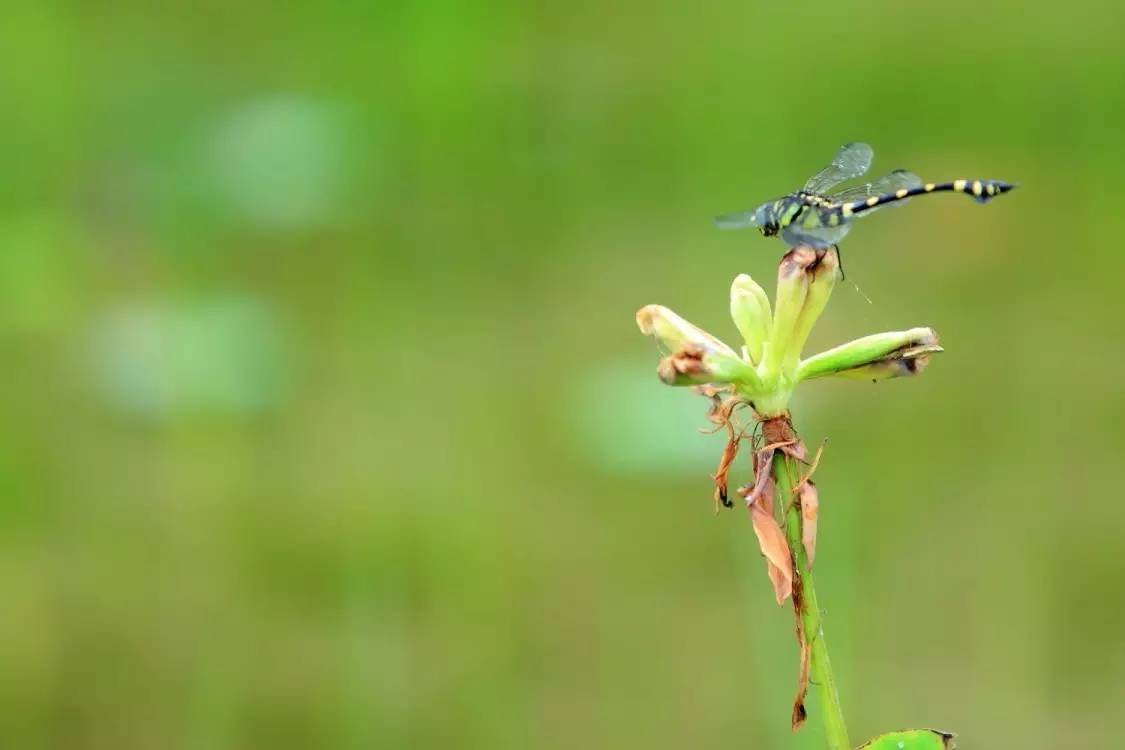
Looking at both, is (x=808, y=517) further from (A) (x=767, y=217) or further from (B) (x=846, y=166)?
(B) (x=846, y=166)

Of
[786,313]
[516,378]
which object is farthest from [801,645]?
[516,378]

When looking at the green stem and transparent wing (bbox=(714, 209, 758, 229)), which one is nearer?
the green stem

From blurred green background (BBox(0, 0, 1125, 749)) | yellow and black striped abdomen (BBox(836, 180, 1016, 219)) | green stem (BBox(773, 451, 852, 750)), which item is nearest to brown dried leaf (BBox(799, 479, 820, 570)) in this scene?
green stem (BBox(773, 451, 852, 750))

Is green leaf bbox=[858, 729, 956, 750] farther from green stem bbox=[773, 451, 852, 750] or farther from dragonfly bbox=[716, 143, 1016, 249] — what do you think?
dragonfly bbox=[716, 143, 1016, 249]

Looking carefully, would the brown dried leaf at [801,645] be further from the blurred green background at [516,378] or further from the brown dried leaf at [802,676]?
the blurred green background at [516,378]

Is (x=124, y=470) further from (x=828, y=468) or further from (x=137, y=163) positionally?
(x=828, y=468)

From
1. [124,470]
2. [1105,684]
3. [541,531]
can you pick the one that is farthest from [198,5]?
[1105,684]
